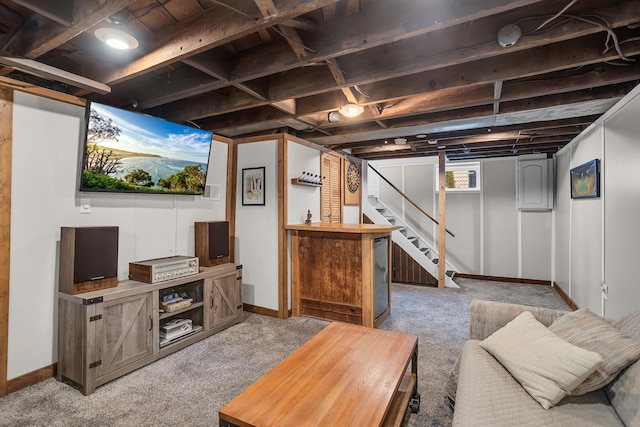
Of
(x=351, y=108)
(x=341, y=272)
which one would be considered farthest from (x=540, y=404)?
(x=351, y=108)

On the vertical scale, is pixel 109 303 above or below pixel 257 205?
below

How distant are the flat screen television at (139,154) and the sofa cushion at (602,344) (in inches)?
140

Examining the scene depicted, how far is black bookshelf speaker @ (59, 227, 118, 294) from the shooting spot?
2.49m

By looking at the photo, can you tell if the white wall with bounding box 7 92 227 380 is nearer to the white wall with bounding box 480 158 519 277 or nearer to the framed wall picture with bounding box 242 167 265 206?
the framed wall picture with bounding box 242 167 265 206

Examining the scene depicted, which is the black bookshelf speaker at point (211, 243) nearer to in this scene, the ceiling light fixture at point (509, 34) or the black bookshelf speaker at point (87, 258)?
the black bookshelf speaker at point (87, 258)

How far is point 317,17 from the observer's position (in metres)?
2.03

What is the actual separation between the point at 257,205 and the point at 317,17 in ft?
8.55

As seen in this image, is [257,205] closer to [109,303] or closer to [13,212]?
[109,303]

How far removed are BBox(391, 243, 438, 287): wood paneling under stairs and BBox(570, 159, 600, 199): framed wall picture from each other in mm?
2592

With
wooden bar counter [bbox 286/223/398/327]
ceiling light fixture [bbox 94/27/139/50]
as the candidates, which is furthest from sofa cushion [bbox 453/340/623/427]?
ceiling light fixture [bbox 94/27/139/50]

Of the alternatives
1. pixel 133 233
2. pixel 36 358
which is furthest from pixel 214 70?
pixel 36 358

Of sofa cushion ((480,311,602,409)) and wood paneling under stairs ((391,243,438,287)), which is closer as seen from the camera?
sofa cushion ((480,311,602,409))

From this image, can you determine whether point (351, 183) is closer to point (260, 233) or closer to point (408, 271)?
point (408, 271)

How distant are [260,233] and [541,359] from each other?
3.26 meters
